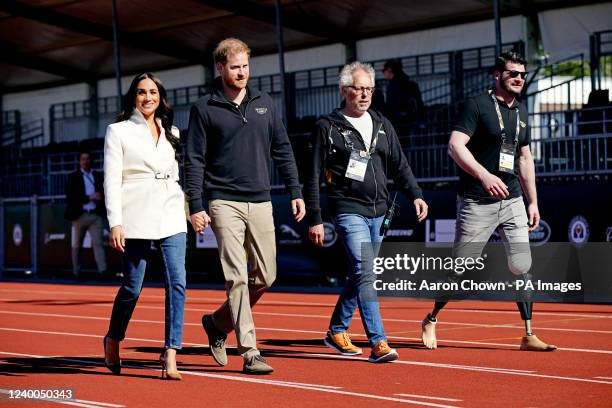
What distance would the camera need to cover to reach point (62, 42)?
3253 cm

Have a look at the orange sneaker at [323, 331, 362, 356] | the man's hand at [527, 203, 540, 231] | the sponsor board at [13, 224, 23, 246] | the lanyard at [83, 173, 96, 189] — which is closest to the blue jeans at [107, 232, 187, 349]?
the orange sneaker at [323, 331, 362, 356]

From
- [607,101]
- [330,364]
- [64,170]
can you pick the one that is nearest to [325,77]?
[64,170]

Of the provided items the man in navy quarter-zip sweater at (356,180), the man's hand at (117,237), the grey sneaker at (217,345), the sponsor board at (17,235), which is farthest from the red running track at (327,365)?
the sponsor board at (17,235)

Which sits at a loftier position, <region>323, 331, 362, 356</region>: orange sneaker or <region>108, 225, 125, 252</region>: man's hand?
<region>108, 225, 125, 252</region>: man's hand

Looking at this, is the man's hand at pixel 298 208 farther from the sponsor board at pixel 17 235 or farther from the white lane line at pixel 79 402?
the sponsor board at pixel 17 235

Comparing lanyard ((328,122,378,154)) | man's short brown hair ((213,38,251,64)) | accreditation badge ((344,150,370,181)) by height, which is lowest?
accreditation badge ((344,150,370,181))

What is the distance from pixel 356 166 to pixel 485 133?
42.7 inches

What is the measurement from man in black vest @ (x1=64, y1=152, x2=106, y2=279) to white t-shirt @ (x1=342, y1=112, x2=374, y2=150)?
44.1ft

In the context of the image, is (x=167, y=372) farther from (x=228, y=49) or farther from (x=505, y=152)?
(x=505, y=152)

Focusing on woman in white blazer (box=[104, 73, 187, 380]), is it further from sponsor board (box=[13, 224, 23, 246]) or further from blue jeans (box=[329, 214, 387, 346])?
sponsor board (box=[13, 224, 23, 246])

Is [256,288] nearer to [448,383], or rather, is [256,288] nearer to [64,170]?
[448,383]

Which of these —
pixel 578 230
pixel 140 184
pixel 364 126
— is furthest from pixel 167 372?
pixel 578 230

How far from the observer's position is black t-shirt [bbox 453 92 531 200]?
9109mm

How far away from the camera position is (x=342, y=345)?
8953 mm
